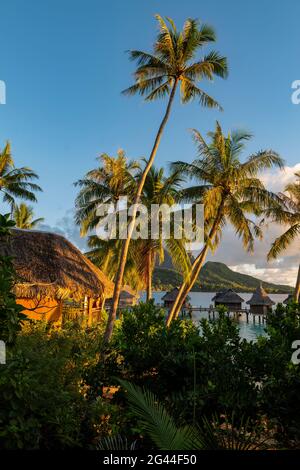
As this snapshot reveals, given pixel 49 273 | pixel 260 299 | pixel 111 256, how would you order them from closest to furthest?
pixel 49 273 < pixel 111 256 < pixel 260 299

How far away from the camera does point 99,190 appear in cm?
2027

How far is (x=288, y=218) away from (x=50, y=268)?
48.4 feet

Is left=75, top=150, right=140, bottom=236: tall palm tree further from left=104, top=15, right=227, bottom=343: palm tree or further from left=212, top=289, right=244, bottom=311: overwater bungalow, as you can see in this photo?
left=212, top=289, right=244, bottom=311: overwater bungalow

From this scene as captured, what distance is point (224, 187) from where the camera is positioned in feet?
50.9

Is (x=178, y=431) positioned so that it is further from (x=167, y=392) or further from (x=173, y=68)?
(x=173, y=68)

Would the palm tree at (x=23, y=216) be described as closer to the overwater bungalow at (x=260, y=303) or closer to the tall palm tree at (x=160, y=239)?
the tall palm tree at (x=160, y=239)

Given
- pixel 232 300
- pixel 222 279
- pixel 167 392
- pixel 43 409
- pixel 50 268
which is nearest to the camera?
pixel 43 409

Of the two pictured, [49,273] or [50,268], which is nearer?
[49,273]

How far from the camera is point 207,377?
3.29 metres

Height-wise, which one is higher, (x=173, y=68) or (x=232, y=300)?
(x=173, y=68)

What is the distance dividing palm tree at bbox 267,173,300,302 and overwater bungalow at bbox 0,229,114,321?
11837 millimetres

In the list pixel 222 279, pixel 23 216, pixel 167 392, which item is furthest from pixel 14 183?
pixel 222 279

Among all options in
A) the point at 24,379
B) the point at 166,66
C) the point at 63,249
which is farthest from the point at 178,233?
the point at 24,379
